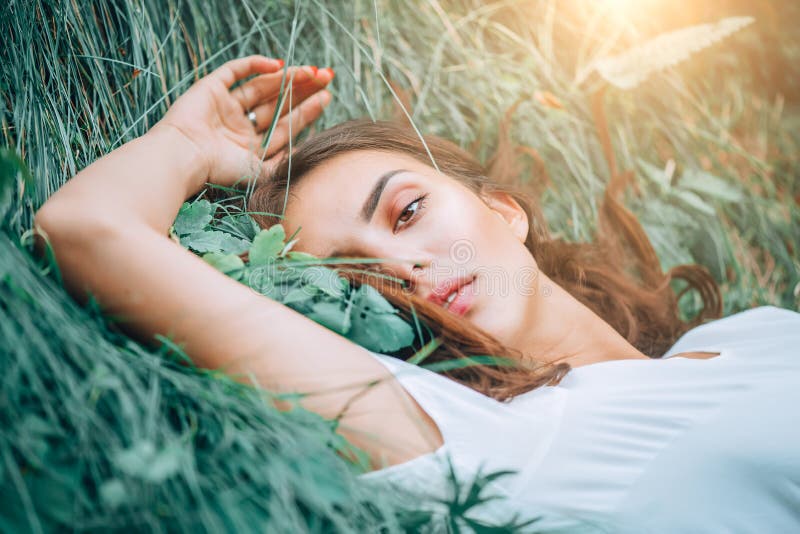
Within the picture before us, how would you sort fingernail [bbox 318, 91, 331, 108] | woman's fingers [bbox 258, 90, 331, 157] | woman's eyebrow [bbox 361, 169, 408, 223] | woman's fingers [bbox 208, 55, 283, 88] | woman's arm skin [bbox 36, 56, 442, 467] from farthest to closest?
fingernail [bbox 318, 91, 331, 108] < woman's fingers [bbox 258, 90, 331, 157] < woman's fingers [bbox 208, 55, 283, 88] < woman's eyebrow [bbox 361, 169, 408, 223] < woman's arm skin [bbox 36, 56, 442, 467]

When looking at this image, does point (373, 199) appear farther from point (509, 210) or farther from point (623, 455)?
point (623, 455)

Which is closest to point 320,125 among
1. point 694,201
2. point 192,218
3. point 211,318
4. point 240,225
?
point 240,225

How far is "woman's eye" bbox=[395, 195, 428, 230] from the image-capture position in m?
1.44

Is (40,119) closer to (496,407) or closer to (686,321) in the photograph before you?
(496,407)

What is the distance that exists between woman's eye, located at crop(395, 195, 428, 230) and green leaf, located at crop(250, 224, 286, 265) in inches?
12.9

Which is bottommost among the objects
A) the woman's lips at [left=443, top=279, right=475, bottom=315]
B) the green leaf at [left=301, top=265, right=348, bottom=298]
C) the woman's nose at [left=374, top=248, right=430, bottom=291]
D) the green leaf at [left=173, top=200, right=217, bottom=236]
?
the woman's lips at [left=443, top=279, right=475, bottom=315]

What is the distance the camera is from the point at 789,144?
2.75 m

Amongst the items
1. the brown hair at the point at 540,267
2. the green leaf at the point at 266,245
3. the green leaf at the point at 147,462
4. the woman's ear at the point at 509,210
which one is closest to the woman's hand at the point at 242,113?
the brown hair at the point at 540,267

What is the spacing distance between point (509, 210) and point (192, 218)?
3.13ft

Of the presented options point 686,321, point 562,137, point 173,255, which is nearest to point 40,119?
point 173,255

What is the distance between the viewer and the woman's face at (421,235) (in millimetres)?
1349

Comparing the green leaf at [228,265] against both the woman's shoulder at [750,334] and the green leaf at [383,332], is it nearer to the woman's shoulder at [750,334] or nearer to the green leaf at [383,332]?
the green leaf at [383,332]

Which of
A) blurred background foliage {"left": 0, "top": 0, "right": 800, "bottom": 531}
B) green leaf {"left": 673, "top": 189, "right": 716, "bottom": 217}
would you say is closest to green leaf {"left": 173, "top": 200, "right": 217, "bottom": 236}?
blurred background foliage {"left": 0, "top": 0, "right": 800, "bottom": 531}

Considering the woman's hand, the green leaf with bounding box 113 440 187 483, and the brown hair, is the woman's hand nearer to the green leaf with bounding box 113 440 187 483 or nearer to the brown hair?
the brown hair
